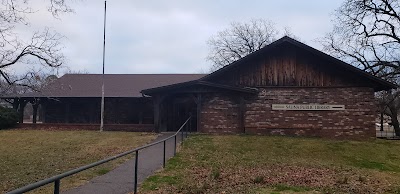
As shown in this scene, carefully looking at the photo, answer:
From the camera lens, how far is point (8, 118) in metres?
25.8

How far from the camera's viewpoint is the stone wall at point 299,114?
20.4 m

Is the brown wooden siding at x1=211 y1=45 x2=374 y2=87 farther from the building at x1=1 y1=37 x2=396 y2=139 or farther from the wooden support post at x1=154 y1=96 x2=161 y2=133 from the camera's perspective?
the wooden support post at x1=154 y1=96 x2=161 y2=133

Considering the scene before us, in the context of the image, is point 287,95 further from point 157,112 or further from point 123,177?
point 123,177

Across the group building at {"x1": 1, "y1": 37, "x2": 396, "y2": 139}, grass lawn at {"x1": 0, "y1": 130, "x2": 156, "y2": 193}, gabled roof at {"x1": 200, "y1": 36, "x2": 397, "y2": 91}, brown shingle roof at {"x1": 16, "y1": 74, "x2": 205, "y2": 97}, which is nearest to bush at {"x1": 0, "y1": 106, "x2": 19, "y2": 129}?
brown shingle roof at {"x1": 16, "y1": 74, "x2": 205, "y2": 97}

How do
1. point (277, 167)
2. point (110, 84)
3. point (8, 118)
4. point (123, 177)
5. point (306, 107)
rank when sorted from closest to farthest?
point (123, 177) → point (277, 167) → point (306, 107) → point (8, 118) → point (110, 84)

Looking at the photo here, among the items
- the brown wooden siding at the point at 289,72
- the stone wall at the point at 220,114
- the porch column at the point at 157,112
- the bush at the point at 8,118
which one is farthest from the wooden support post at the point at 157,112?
the bush at the point at 8,118

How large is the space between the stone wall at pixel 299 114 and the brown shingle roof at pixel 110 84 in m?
9.34

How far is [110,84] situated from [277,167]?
2279 centimetres

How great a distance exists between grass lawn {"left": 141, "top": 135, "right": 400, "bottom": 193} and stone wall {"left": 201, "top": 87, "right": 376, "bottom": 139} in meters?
1.62

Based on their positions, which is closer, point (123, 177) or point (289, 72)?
point (123, 177)

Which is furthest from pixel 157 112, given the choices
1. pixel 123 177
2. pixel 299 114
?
pixel 123 177

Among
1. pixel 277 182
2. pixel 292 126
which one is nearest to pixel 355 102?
pixel 292 126

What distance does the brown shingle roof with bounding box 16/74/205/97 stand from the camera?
94.7ft

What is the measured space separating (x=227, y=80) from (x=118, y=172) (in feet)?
39.8
